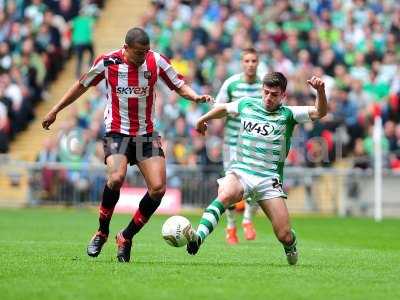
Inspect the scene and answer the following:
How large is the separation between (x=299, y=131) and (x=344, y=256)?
526 inches

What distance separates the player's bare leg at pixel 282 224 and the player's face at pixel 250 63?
4.78 m

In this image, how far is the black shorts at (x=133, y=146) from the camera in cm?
1258

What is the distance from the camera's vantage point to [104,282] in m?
9.98

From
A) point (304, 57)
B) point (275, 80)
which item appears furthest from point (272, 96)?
point (304, 57)

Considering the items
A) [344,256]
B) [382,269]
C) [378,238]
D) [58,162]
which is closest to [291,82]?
[58,162]

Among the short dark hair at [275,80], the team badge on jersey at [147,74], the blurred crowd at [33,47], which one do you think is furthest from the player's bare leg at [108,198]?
the blurred crowd at [33,47]

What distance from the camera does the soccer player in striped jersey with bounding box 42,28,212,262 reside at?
12.5m

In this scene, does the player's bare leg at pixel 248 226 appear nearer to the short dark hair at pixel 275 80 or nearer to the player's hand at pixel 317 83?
the short dark hair at pixel 275 80

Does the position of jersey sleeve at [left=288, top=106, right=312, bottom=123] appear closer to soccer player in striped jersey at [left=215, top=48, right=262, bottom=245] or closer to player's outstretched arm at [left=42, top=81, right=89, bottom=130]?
player's outstretched arm at [left=42, top=81, right=89, bottom=130]

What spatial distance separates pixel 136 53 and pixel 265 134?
5.37ft

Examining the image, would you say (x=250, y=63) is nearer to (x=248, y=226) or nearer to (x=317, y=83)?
(x=248, y=226)

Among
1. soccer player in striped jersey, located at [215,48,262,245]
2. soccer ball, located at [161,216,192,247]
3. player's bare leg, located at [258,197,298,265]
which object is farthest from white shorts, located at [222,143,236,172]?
soccer ball, located at [161,216,192,247]

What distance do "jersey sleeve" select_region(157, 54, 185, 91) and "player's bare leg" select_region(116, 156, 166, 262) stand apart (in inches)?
35.6

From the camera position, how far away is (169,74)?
A: 1290cm
